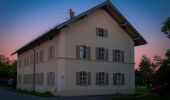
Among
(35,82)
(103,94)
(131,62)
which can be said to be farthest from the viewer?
(35,82)

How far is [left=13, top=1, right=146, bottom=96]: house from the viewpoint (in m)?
29.9

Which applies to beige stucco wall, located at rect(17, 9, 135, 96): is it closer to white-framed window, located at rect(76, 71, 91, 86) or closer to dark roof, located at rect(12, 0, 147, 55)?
white-framed window, located at rect(76, 71, 91, 86)

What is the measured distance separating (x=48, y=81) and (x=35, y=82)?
19.2ft

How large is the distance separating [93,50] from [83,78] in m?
3.10

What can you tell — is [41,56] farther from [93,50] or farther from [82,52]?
[93,50]

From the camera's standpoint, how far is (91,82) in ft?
102

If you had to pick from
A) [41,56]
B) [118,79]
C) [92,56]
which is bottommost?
[118,79]

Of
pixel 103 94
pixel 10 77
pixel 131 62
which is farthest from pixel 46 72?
pixel 10 77

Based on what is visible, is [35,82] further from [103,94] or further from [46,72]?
[103,94]

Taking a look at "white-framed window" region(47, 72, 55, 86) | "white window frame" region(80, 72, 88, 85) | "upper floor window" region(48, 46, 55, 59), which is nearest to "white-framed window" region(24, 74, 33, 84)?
"white-framed window" region(47, 72, 55, 86)

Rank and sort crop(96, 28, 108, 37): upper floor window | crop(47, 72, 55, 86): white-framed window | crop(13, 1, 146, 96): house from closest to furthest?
1. crop(13, 1, 146, 96): house
2. crop(47, 72, 55, 86): white-framed window
3. crop(96, 28, 108, 37): upper floor window

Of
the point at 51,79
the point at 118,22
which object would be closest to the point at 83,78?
the point at 51,79

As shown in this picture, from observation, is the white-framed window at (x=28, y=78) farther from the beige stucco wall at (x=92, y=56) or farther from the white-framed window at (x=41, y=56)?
the white-framed window at (x=41, y=56)

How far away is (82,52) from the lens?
31109 millimetres
